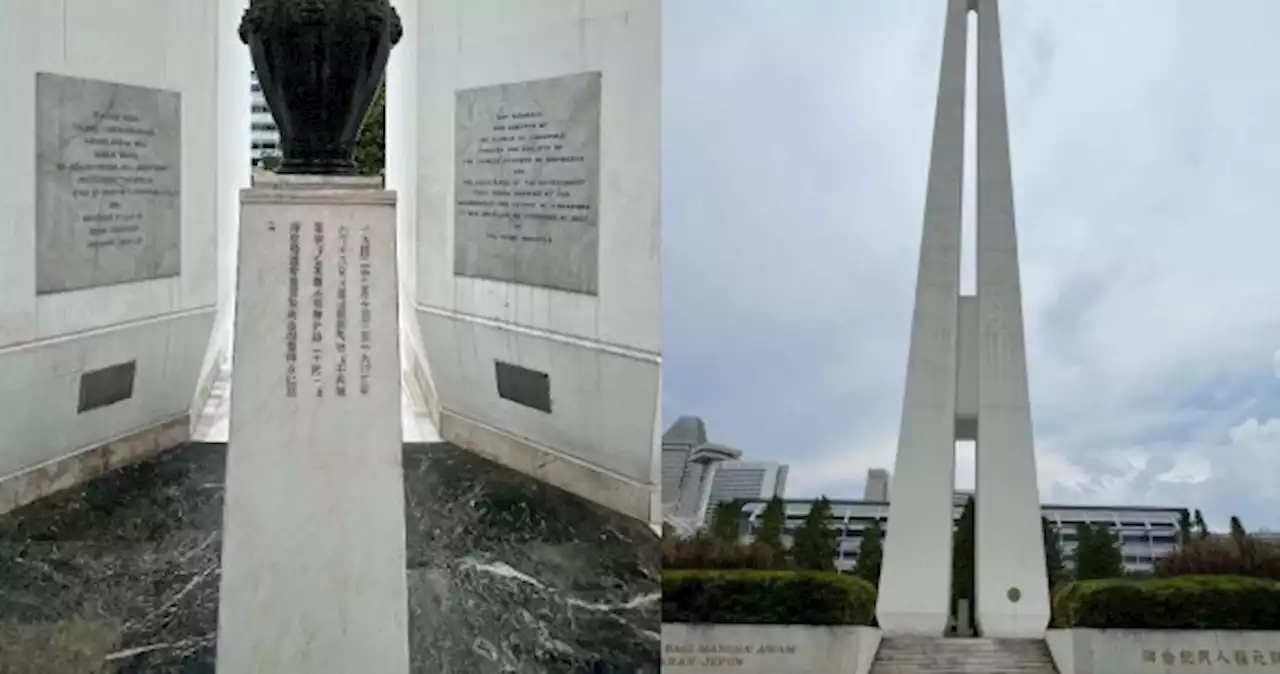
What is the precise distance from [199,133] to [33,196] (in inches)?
25.8

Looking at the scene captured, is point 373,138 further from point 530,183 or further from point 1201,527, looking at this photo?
point 1201,527

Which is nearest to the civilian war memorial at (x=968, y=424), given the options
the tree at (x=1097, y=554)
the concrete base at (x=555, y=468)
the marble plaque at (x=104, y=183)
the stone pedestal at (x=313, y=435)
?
the tree at (x=1097, y=554)

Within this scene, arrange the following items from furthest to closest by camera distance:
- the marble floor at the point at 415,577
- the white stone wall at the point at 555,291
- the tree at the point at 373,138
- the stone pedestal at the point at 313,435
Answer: the tree at the point at 373,138, the white stone wall at the point at 555,291, the marble floor at the point at 415,577, the stone pedestal at the point at 313,435

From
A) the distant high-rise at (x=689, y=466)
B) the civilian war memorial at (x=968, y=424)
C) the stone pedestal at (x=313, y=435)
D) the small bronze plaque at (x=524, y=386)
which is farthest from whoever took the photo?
the civilian war memorial at (x=968, y=424)

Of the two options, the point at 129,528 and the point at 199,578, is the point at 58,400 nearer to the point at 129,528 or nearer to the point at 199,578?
the point at 129,528

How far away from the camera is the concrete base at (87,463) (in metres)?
3.11

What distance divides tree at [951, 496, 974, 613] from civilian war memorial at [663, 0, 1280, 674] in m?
0.08

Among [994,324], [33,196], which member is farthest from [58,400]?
[994,324]

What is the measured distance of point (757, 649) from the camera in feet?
13.7

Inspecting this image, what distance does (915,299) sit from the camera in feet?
14.9

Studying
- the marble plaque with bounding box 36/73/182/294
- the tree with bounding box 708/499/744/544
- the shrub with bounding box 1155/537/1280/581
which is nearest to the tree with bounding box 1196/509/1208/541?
the shrub with bounding box 1155/537/1280/581

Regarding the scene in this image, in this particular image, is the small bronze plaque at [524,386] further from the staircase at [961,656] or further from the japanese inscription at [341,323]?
the staircase at [961,656]

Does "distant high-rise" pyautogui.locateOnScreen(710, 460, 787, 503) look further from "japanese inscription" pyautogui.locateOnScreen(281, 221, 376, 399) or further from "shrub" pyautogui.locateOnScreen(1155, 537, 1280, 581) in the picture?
"japanese inscription" pyautogui.locateOnScreen(281, 221, 376, 399)

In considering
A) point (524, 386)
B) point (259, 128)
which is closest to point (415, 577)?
point (524, 386)
